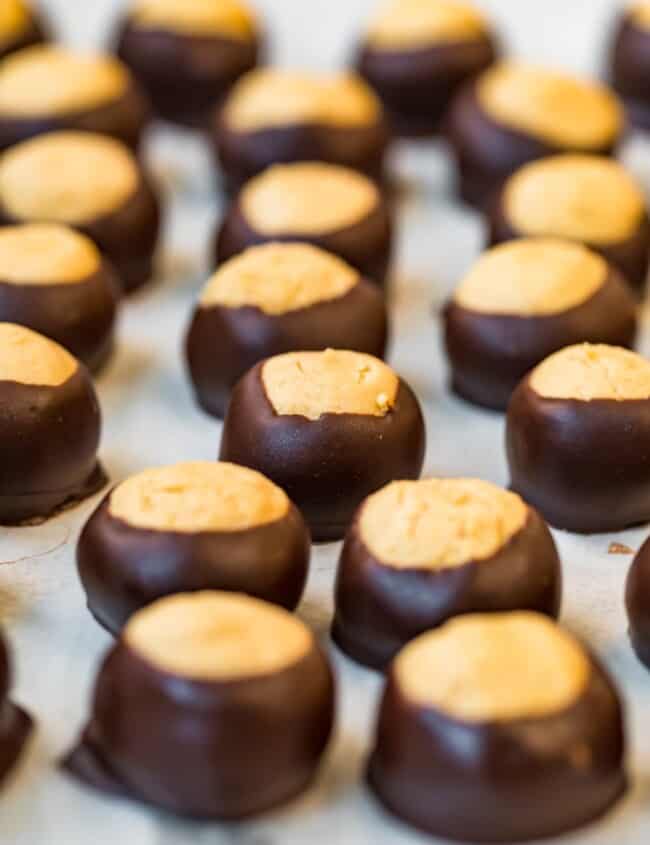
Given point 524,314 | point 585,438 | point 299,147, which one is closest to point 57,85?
point 299,147

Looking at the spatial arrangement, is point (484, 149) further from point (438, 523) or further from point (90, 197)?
point (438, 523)

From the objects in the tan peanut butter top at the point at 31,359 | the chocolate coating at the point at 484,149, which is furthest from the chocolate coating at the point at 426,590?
the chocolate coating at the point at 484,149

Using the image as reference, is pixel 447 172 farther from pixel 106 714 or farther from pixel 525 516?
pixel 106 714

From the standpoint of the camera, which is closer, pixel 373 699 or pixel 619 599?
pixel 373 699

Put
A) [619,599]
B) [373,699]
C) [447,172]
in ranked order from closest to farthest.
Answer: [373,699] < [619,599] < [447,172]

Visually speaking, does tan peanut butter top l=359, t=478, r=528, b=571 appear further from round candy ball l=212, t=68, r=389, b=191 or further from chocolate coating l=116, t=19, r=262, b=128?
chocolate coating l=116, t=19, r=262, b=128

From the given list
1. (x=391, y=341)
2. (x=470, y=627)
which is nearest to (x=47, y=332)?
(x=391, y=341)

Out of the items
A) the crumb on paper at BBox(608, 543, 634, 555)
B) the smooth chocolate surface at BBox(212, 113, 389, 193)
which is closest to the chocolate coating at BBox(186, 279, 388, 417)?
A: the crumb on paper at BBox(608, 543, 634, 555)
